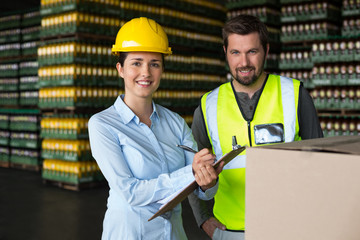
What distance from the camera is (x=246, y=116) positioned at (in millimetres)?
2209

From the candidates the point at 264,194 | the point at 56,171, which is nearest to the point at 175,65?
the point at 56,171

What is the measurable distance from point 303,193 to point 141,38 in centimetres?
111

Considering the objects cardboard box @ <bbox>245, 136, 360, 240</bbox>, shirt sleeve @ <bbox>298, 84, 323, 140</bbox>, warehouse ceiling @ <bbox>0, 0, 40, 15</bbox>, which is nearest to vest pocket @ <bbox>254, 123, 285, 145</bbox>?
shirt sleeve @ <bbox>298, 84, 323, 140</bbox>

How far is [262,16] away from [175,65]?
7.55 ft

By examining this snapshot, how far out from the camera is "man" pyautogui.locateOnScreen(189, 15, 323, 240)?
214 cm

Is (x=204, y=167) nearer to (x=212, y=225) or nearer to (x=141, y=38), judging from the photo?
(x=141, y=38)

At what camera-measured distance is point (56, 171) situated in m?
8.34

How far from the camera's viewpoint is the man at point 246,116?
214cm

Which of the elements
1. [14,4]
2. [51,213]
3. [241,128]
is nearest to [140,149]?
[241,128]

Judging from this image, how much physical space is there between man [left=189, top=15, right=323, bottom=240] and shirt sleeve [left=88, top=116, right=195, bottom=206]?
22.6 inches

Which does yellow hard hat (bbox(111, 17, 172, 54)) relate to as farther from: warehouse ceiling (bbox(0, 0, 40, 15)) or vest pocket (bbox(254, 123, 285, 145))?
warehouse ceiling (bbox(0, 0, 40, 15))

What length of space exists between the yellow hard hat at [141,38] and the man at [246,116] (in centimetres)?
45

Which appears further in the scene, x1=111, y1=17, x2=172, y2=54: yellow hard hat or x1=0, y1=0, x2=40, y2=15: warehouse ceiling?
x1=0, y1=0, x2=40, y2=15: warehouse ceiling

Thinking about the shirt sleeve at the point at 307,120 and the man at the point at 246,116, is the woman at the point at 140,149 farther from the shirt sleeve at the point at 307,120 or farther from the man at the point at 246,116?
the shirt sleeve at the point at 307,120
